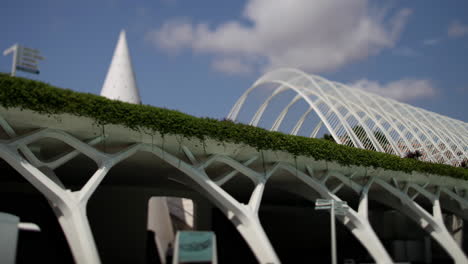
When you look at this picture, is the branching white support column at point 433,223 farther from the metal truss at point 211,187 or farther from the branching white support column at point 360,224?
the branching white support column at point 360,224

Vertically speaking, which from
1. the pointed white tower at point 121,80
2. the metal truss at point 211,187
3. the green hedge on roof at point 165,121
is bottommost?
the metal truss at point 211,187

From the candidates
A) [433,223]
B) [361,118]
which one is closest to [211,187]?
[433,223]

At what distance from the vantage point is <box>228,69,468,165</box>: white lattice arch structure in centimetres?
3703

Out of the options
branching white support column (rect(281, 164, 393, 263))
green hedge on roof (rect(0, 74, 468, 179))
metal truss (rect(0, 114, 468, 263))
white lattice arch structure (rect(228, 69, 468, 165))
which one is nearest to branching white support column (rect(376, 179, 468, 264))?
metal truss (rect(0, 114, 468, 263))

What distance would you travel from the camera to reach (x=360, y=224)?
25141 mm

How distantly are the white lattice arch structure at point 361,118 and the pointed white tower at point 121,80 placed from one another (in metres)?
8.58

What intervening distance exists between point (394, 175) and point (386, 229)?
2004cm

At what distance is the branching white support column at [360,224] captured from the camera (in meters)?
24.0

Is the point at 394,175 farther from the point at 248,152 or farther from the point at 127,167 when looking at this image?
the point at 127,167

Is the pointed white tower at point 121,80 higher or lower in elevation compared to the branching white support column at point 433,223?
higher

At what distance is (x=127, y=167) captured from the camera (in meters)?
23.0

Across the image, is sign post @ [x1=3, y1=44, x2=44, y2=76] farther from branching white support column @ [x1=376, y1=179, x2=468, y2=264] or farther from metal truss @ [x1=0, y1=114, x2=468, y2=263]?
branching white support column @ [x1=376, y1=179, x2=468, y2=264]

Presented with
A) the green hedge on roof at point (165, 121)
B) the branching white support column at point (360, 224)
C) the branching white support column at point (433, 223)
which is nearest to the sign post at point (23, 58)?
the green hedge on roof at point (165, 121)

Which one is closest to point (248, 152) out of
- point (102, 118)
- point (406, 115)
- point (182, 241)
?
point (102, 118)
